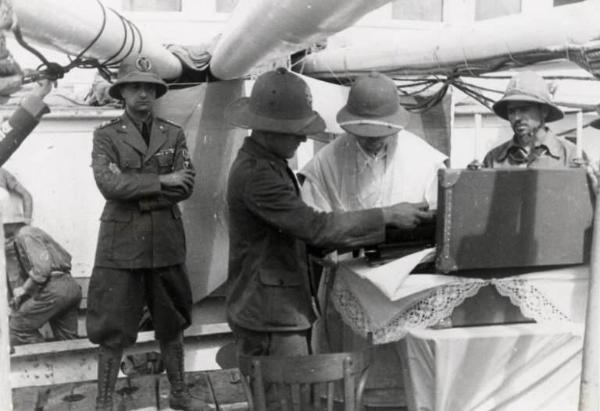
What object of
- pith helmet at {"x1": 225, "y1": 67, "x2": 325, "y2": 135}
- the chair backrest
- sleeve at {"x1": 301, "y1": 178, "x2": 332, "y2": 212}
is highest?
pith helmet at {"x1": 225, "y1": 67, "x2": 325, "y2": 135}

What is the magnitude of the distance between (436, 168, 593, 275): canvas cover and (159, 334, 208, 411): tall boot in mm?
2039

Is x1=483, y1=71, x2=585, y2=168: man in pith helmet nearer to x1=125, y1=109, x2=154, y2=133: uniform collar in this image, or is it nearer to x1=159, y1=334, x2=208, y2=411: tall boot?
x1=125, y1=109, x2=154, y2=133: uniform collar

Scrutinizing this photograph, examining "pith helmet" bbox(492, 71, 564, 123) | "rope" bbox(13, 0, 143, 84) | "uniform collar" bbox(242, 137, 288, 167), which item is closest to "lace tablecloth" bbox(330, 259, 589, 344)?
"uniform collar" bbox(242, 137, 288, 167)

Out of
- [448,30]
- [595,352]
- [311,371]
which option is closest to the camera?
[595,352]

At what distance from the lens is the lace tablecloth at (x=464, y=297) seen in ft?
9.20

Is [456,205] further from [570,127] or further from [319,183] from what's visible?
[570,127]

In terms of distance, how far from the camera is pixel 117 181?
402 cm

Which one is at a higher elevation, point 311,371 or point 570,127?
point 570,127

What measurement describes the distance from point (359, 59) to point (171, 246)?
1.73 meters

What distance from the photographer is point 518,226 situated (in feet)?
9.00

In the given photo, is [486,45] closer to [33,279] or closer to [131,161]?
[131,161]

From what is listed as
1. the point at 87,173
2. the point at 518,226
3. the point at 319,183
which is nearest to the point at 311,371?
the point at 518,226

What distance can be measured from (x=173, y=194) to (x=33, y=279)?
183 centimetres

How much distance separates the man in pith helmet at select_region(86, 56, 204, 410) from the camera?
408cm
